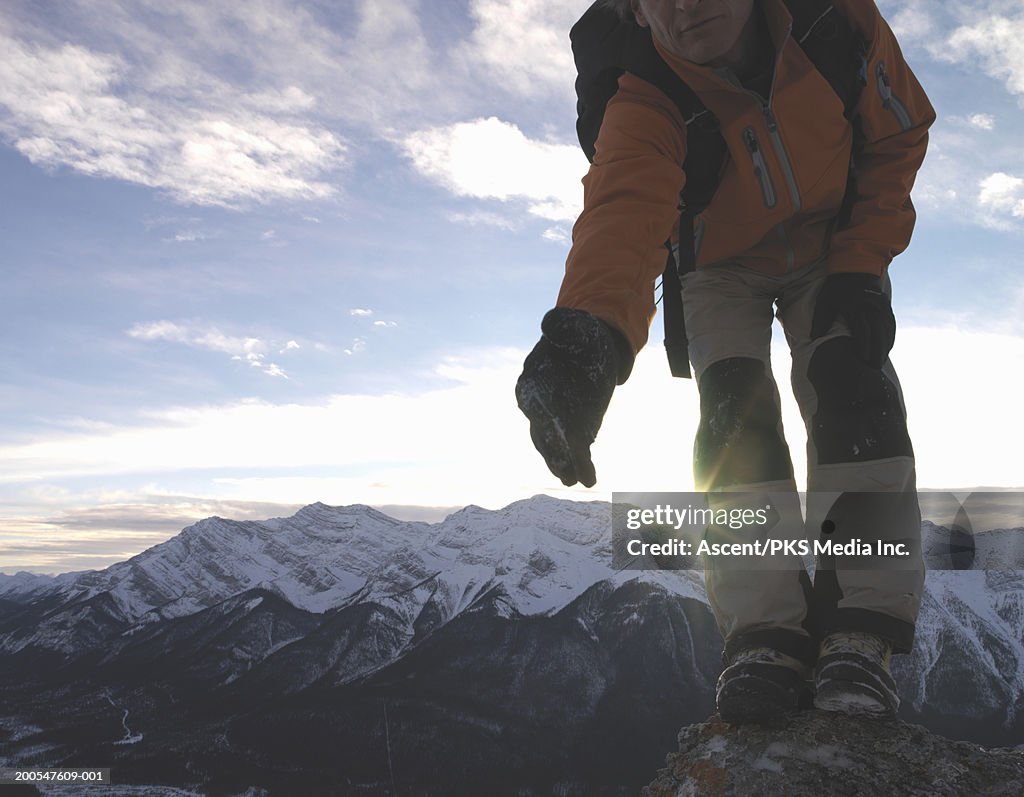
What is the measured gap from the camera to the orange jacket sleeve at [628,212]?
2553 millimetres

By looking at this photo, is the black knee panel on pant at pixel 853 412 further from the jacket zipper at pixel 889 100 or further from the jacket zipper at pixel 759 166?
the jacket zipper at pixel 889 100

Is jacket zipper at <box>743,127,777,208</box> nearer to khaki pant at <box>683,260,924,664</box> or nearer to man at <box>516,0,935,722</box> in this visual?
man at <box>516,0,935,722</box>

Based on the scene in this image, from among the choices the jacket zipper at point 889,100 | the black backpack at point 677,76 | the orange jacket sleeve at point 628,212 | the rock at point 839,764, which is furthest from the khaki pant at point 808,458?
the orange jacket sleeve at point 628,212

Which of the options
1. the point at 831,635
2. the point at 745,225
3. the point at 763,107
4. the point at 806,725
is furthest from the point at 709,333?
the point at 806,725

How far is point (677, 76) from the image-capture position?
3305 mm

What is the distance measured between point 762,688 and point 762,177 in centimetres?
225

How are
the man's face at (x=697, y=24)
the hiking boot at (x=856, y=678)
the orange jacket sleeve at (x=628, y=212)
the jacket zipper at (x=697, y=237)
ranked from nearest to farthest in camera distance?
the orange jacket sleeve at (x=628, y=212)
the hiking boot at (x=856, y=678)
the man's face at (x=697, y=24)
the jacket zipper at (x=697, y=237)

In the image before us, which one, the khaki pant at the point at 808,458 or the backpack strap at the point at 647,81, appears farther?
the backpack strap at the point at 647,81

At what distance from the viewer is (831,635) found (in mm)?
3102

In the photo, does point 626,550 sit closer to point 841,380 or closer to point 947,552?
point 841,380

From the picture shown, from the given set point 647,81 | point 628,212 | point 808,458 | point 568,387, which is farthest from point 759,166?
point 568,387

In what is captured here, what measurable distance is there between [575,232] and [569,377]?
778 mm

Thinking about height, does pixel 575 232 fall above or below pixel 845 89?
below

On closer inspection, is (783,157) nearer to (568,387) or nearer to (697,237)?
(697,237)
